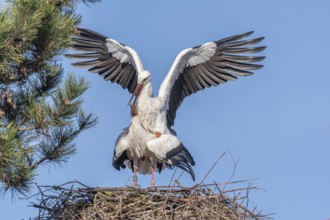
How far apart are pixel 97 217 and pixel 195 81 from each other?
2727 millimetres

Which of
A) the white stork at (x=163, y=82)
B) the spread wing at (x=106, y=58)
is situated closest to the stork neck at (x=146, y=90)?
the white stork at (x=163, y=82)

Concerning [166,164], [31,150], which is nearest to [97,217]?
[31,150]

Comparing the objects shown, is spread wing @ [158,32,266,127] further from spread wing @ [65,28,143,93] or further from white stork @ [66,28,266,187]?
spread wing @ [65,28,143,93]

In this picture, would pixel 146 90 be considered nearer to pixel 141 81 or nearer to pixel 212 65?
pixel 141 81

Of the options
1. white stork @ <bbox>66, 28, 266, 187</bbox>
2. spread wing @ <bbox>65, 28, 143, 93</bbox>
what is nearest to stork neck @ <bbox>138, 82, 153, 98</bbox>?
white stork @ <bbox>66, 28, 266, 187</bbox>

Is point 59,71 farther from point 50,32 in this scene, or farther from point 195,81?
point 195,81

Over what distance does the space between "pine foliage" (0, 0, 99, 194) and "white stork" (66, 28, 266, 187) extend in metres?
1.51

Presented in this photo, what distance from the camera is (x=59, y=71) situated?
8.13 metres

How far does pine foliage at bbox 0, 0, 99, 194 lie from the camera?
7.52 metres

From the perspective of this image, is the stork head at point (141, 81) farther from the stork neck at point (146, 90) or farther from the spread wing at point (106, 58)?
the spread wing at point (106, 58)

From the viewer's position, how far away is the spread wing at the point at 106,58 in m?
10.4

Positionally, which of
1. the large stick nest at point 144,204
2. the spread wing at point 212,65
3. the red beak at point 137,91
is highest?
the spread wing at point 212,65

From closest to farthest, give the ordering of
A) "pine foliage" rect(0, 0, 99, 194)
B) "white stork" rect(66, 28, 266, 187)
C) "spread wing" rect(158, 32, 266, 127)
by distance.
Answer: "pine foliage" rect(0, 0, 99, 194) → "white stork" rect(66, 28, 266, 187) → "spread wing" rect(158, 32, 266, 127)

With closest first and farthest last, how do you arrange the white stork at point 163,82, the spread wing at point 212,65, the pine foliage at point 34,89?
the pine foliage at point 34,89 < the white stork at point 163,82 < the spread wing at point 212,65
